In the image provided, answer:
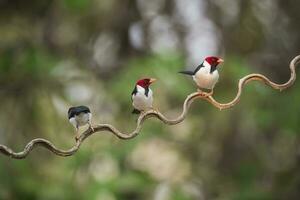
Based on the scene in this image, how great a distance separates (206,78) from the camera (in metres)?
1.62

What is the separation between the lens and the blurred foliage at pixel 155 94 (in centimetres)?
386

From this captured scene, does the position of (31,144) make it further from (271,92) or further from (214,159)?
(214,159)

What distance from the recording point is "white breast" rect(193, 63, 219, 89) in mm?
1622

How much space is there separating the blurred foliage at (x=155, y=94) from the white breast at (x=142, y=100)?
6.63 ft

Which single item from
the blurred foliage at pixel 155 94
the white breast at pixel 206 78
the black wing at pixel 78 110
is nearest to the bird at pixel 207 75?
the white breast at pixel 206 78

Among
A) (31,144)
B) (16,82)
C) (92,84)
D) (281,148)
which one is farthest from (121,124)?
(31,144)

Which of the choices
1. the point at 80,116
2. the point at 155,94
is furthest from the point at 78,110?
the point at 155,94

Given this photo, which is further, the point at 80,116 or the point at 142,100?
the point at 142,100

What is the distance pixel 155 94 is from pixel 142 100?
7.90ft

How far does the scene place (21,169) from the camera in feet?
12.7

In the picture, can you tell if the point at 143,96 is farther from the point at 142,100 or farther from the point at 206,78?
the point at 206,78

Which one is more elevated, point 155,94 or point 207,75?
point 155,94

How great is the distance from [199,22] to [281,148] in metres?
0.83

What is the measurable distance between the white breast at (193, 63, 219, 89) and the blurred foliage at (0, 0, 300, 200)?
207 centimetres
